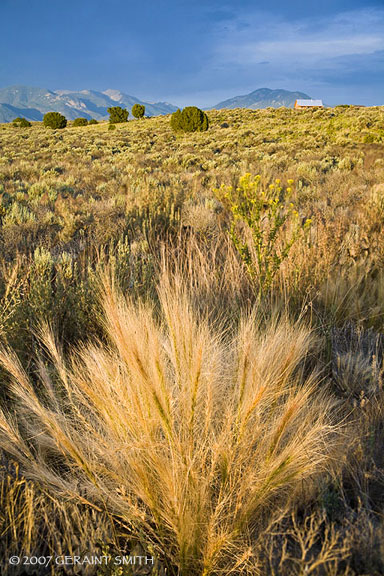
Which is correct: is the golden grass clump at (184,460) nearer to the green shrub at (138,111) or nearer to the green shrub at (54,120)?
the green shrub at (54,120)

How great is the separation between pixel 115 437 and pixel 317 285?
212 cm

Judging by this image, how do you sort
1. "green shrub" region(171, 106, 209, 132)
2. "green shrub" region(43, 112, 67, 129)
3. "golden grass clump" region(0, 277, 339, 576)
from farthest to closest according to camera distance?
"green shrub" region(43, 112, 67, 129), "green shrub" region(171, 106, 209, 132), "golden grass clump" region(0, 277, 339, 576)

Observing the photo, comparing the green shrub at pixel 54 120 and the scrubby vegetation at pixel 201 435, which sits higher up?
the green shrub at pixel 54 120

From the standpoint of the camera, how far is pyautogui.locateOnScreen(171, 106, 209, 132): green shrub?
2836cm

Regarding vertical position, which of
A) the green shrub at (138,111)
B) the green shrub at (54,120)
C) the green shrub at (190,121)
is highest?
the green shrub at (138,111)

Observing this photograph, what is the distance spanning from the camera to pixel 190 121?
28531mm

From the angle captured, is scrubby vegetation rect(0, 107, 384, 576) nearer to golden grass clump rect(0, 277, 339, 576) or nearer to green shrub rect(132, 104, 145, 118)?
golden grass clump rect(0, 277, 339, 576)

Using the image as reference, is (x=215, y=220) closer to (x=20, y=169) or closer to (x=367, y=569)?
(x=367, y=569)

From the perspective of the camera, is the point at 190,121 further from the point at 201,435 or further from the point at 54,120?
the point at 201,435

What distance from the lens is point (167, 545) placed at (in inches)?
44.4

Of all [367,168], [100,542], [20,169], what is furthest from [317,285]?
[20,169]

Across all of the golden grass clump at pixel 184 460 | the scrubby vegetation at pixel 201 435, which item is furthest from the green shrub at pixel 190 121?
the golden grass clump at pixel 184 460

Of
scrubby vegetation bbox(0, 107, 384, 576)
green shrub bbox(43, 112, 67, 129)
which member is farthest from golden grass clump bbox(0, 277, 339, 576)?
green shrub bbox(43, 112, 67, 129)

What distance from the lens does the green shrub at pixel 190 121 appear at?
2836 centimetres
